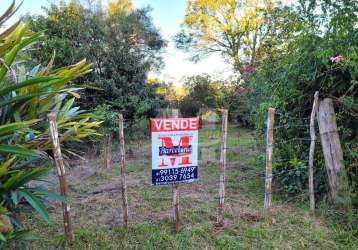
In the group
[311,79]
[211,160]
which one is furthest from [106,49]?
[311,79]

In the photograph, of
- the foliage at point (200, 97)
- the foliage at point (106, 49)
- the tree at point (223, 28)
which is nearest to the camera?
the foliage at point (106, 49)

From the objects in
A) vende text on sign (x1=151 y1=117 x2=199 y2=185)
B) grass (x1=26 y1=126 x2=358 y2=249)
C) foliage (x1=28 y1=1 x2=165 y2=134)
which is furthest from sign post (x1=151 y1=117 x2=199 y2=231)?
foliage (x1=28 y1=1 x2=165 y2=134)

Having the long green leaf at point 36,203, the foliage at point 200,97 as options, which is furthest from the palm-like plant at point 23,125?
the foliage at point 200,97

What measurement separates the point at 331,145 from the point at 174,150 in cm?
156

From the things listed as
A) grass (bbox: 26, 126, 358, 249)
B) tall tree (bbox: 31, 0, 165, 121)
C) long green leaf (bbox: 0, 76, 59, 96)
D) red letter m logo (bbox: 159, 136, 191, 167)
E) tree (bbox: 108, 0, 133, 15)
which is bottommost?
grass (bbox: 26, 126, 358, 249)

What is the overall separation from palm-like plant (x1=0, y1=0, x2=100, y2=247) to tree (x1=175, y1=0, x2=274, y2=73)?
10.6 meters

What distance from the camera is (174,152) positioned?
2395 millimetres

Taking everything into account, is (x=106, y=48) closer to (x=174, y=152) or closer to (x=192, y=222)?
(x=174, y=152)

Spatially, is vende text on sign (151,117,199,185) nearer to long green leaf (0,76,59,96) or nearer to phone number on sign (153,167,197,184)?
phone number on sign (153,167,197,184)

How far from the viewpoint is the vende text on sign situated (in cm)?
232

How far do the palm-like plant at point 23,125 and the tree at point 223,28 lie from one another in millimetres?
10627

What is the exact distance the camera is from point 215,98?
1032 cm

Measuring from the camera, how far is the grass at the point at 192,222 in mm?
2234

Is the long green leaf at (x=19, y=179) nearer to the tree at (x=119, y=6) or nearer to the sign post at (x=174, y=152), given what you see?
the sign post at (x=174, y=152)
